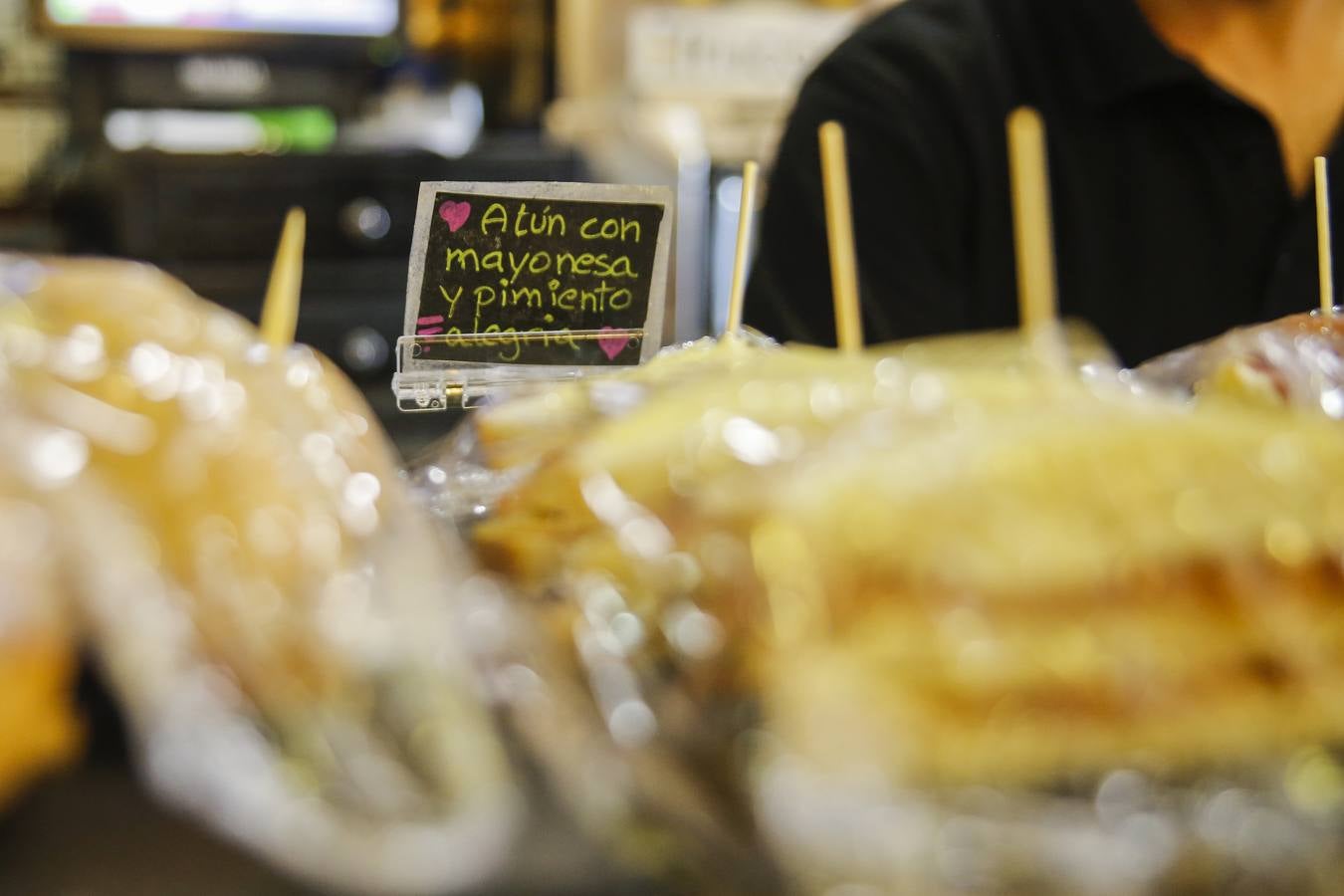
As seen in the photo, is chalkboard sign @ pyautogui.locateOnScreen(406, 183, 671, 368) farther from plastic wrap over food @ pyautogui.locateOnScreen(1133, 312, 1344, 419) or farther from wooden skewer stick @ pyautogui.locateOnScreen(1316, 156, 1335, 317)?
wooden skewer stick @ pyautogui.locateOnScreen(1316, 156, 1335, 317)

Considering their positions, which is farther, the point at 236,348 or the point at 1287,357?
the point at 1287,357

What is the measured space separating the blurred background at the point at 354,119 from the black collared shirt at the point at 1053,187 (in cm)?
83

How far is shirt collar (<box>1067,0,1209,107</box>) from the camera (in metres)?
1.49

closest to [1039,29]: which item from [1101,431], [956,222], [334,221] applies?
[956,222]

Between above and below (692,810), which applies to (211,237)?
below

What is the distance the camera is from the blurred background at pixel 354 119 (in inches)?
103

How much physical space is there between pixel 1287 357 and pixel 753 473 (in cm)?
41

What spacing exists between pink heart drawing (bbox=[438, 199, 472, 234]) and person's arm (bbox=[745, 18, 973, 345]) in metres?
0.77

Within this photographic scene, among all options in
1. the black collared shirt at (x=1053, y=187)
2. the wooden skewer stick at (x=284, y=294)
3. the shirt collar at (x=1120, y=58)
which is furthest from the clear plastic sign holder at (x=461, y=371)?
the shirt collar at (x=1120, y=58)

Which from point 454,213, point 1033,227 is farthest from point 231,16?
point 1033,227

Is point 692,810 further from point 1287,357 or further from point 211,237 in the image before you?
point 211,237

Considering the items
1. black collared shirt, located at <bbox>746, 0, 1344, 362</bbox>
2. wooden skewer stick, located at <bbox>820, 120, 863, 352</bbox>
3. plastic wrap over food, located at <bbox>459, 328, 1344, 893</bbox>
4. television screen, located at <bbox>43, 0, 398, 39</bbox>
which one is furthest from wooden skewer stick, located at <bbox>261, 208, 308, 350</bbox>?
television screen, located at <bbox>43, 0, 398, 39</bbox>

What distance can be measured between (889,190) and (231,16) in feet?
6.54

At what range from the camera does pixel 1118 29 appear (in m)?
1.53
